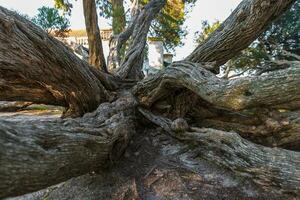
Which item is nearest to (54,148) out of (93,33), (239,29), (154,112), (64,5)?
(154,112)

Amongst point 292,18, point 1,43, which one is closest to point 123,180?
point 1,43

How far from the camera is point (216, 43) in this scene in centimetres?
368

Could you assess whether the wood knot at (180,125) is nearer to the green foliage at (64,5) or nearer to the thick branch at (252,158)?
the thick branch at (252,158)

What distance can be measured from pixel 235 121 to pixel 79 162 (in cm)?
182

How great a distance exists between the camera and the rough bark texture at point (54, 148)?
1736 millimetres

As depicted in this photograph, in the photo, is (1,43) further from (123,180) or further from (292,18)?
(292,18)

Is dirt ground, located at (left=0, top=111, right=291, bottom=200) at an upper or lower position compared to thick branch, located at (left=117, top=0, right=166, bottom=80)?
lower

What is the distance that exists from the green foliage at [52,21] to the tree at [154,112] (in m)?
4.28

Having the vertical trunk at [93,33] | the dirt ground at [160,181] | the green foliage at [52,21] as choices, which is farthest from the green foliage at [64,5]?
the dirt ground at [160,181]

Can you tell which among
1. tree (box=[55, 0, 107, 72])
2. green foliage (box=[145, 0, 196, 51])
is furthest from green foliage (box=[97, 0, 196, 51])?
tree (box=[55, 0, 107, 72])

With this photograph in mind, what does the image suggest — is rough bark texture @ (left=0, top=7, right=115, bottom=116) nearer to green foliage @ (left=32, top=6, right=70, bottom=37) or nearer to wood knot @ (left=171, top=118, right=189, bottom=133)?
wood knot @ (left=171, top=118, right=189, bottom=133)

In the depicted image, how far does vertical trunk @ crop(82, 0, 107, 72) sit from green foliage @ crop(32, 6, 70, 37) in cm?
371

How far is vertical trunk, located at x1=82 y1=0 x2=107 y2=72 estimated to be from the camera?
3799mm

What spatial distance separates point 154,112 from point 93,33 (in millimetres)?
1316
